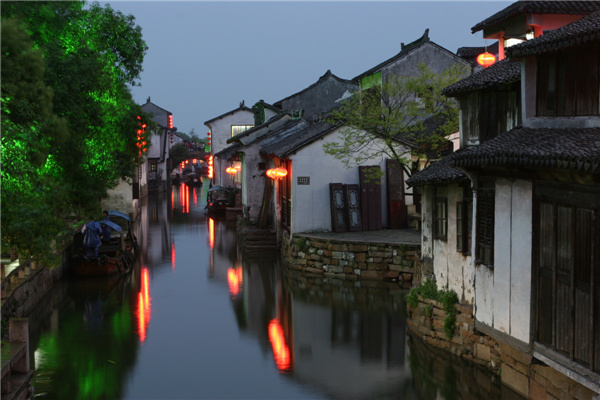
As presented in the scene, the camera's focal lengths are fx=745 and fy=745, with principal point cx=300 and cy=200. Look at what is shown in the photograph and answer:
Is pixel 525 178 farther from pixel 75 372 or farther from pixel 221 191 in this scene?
pixel 221 191

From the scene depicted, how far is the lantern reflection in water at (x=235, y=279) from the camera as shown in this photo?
24047mm

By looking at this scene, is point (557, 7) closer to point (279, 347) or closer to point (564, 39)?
point (564, 39)

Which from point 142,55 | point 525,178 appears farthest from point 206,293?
point 525,178

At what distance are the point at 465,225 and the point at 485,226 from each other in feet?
8.10

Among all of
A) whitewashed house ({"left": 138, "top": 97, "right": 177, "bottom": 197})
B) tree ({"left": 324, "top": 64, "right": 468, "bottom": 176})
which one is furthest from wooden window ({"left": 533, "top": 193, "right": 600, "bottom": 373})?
whitewashed house ({"left": 138, "top": 97, "right": 177, "bottom": 197})

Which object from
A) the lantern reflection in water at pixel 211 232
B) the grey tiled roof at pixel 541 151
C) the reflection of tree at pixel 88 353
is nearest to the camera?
the grey tiled roof at pixel 541 151

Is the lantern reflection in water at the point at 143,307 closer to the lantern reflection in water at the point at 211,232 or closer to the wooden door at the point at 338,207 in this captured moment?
the wooden door at the point at 338,207

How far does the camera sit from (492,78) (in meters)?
15.0

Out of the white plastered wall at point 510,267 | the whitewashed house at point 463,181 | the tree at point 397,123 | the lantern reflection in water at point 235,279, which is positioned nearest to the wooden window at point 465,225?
the whitewashed house at point 463,181

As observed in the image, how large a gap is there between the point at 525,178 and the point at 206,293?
14062 mm

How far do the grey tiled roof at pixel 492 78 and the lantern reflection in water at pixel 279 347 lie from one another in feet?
22.6

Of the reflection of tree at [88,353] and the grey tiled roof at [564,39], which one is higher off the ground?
the grey tiled roof at [564,39]

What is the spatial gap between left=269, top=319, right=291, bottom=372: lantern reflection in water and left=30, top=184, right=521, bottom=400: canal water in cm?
2

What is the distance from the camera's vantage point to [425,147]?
2778cm
